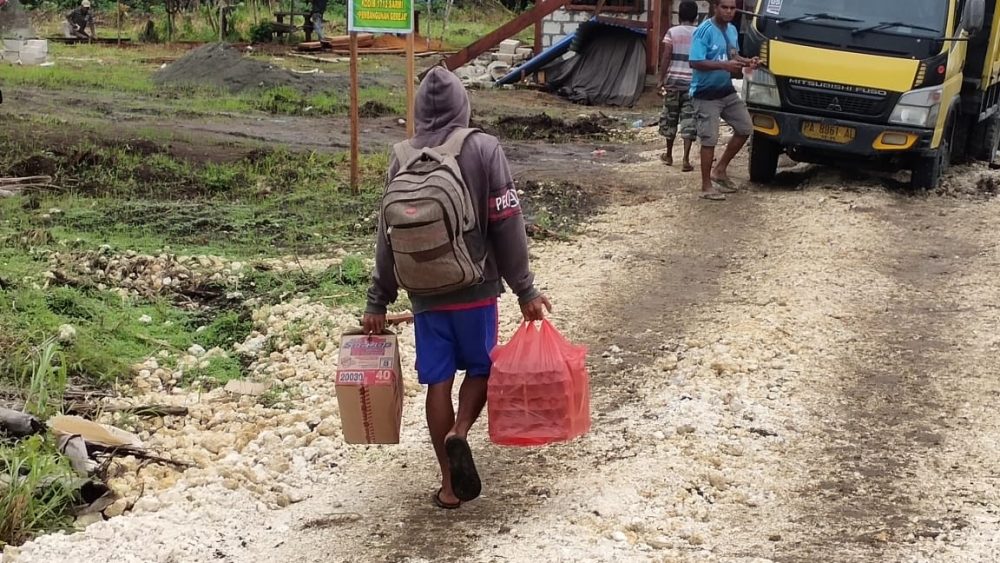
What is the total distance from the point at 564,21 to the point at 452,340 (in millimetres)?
19779

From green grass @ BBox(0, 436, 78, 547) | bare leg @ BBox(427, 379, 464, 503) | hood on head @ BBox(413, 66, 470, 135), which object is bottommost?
green grass @ BBox(0, 436, 78, 547)

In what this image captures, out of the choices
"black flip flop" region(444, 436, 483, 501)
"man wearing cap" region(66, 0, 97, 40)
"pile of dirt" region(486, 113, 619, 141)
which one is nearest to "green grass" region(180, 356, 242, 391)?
"black flip flop" region(444, 436, 483, 501)

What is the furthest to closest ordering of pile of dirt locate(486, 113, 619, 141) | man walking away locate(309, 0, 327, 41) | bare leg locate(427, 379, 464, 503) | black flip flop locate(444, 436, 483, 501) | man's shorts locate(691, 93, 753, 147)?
1. man walking away locate(309, 0, 327, 41)
2. pile of dirt locate(486, 113, 619, 141)
3. man's shorts locate(691, 93, 753, 147)
4. bare leg locate(427, 379, 464, 503)
5. black flip flop locate(444, 436, 483, 501)

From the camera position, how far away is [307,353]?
6.26 m

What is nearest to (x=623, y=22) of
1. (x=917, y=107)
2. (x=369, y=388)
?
(x=917, y=107)

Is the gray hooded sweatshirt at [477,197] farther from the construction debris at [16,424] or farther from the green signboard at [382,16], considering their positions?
the green signboard at [382,16]

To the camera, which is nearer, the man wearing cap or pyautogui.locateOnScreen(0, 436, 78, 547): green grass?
pyautogui.locateOnScreen(0, 436, 78, 547): green grass

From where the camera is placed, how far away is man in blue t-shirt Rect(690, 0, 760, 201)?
10203 mm

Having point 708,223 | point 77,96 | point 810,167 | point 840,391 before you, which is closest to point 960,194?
point 810,167

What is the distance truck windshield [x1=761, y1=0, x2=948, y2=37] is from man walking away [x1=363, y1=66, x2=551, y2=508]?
23.9 ft

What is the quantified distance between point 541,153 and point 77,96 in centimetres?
796

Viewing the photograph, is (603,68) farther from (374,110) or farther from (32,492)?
(32,492)

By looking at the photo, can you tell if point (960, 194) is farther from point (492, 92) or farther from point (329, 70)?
point (329, 70)

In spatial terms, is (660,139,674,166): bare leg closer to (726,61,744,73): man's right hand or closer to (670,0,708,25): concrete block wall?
(726,61,744,73): man's right hand
